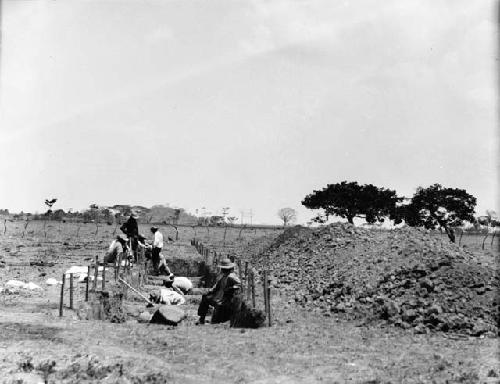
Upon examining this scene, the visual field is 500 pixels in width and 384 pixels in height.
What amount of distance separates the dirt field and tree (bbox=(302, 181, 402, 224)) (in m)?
33.8

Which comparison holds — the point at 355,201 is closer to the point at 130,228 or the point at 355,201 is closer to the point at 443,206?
the point at 443,206

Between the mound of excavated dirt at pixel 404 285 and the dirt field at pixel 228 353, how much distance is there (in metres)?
0.55

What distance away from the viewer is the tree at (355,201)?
43750 millimetres

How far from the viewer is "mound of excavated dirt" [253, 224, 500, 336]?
33.1ft

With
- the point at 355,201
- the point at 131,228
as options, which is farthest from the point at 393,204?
→ the point at 131,228

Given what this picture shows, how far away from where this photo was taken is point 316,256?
71.7 feet

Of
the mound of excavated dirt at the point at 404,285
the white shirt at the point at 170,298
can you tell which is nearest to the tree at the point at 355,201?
the mound of excavated dirt at the point at 404,285

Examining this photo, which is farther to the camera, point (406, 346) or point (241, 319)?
point (241, 319)

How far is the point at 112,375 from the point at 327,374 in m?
2.60

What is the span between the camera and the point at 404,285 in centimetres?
1223

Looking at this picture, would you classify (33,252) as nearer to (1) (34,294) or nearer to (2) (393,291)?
(1) (34,294)

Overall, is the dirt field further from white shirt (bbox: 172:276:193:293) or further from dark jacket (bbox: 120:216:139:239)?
dark jacket (bbox: 120:216:139:239)

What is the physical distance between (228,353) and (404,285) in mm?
5538

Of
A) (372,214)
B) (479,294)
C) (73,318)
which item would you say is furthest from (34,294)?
(372,214)
